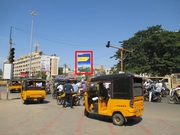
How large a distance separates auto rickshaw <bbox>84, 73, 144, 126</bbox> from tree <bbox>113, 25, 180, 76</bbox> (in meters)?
30.7

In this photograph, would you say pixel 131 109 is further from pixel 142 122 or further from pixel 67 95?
pixel 67 95

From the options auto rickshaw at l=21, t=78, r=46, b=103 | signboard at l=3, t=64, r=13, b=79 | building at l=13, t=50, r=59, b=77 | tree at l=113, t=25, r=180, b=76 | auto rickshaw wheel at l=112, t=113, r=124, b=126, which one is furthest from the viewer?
building at l=13, t=50, r=59, b=77

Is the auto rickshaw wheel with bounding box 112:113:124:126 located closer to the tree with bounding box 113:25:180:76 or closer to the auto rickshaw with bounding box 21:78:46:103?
the auto rickshaw with bounding box 21:78:46:103

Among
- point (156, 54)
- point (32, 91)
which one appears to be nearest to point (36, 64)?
point (156, 54)

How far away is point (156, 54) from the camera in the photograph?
133 ft

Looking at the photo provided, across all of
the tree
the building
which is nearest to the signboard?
the tree

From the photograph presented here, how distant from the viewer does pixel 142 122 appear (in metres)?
9.25

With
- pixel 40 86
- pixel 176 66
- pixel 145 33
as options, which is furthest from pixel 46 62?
pixel 40 86

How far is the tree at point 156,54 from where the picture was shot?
38.0 metres

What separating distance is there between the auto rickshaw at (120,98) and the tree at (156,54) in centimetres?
3068

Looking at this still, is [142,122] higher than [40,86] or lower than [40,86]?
lower

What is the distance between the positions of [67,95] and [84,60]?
1139 cm

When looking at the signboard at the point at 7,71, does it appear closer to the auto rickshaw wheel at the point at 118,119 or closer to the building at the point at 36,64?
the auto rickshaw wheel at the point at 118,119

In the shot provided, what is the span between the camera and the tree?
38000mm
